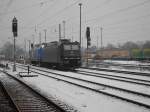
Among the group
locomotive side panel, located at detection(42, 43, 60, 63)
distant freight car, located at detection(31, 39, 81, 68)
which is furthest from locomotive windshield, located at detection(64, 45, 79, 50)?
locomotive side panel, located at detection(42, 43, 60, 63)

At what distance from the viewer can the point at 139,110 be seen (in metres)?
10.2

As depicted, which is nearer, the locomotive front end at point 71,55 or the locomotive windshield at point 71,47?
the locomotive front end at point 71,55

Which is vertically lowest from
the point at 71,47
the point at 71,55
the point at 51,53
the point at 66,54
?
the point at 71,55

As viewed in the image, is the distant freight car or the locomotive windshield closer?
the distant freight car

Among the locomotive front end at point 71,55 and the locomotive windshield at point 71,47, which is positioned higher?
the locomotive windshield at point 71,47

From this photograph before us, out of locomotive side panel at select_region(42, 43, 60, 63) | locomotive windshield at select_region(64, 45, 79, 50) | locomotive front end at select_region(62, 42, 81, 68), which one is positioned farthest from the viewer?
locomotive side panel at select_region(42, 43, 60, 63)

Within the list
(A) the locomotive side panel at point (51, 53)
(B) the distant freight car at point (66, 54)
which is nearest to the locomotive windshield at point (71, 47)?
(B) the distant freight car at point (66, 54)

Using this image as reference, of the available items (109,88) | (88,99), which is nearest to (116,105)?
(88,99)

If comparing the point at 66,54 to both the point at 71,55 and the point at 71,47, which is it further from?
the point at 71,47

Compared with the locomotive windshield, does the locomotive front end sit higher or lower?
lower

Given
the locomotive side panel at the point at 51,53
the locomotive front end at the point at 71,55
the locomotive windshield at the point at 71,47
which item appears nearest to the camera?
the locomotive front end at the point at 71,55

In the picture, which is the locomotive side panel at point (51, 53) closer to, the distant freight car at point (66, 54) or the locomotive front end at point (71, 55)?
the distant freight car at point (66, 54)

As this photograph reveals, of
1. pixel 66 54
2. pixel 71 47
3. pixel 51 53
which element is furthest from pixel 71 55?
pixel 51 53

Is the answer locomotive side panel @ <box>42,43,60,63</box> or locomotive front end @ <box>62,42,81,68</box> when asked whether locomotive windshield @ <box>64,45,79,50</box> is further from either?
locomotive side panel @ <box>42,43,60,63</box>
